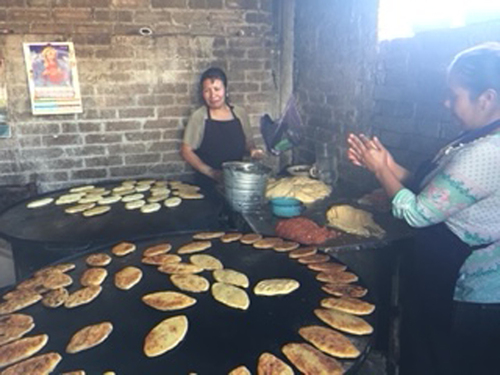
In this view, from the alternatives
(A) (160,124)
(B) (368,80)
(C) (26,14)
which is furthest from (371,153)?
(C) (26,14)

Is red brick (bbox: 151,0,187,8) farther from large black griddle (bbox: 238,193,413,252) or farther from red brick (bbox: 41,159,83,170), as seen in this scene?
large black griddle (bbox: 238,193,413,252)

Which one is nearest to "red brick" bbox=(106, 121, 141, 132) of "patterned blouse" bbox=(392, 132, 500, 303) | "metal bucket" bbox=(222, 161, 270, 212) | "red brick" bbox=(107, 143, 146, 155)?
"red brick" bbox=(107, 143, 146, 155)

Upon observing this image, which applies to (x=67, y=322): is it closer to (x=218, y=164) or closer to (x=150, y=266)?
(x=150, y=266)

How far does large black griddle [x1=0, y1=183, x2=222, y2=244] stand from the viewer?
232cm

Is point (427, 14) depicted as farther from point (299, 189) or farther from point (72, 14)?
point (72, 14)

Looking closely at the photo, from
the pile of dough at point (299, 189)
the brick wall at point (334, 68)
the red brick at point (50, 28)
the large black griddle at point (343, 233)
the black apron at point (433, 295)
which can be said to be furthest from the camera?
the red brick at point (50, 28)

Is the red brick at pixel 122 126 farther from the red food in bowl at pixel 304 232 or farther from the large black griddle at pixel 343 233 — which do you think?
the red food in bowl at pixel 304 232

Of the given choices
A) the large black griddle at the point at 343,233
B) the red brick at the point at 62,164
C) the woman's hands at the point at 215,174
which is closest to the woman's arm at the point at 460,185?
the large black griddle at the point at 343,233

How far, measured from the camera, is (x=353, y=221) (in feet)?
8.32

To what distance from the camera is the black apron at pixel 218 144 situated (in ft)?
12.3

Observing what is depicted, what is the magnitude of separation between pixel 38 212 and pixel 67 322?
145cm

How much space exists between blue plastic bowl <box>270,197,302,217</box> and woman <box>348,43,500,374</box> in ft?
2.15

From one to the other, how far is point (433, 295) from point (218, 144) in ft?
7.60

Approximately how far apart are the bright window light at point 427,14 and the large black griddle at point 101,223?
174 cm
